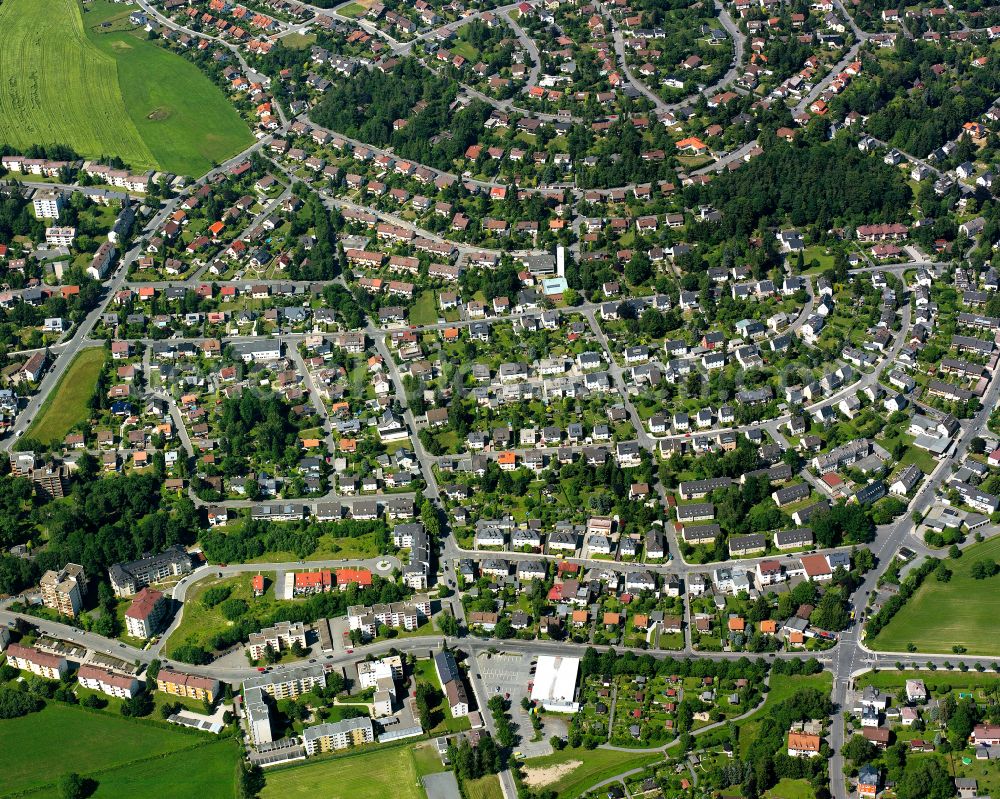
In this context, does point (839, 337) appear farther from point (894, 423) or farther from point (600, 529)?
point (600, 529)

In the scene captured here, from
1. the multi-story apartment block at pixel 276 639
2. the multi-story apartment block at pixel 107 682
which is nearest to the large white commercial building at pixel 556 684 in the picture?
the multi-story apartment block at pixel 276 639

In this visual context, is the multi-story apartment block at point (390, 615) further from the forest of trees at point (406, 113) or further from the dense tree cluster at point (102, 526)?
the forest of trees at point (406, 113)

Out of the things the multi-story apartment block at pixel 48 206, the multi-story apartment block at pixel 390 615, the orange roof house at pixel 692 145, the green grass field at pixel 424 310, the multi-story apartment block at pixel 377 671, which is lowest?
the multi-story apartment block at pixel 377 671

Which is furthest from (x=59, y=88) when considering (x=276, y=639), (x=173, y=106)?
(x=276, y=639)

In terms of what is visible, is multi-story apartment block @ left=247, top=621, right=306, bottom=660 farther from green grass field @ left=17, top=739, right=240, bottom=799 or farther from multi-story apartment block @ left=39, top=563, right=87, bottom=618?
multi-story apartment block @ left=39, top=563, right=87, bottom=618

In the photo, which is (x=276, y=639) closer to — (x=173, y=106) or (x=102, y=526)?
(x=102, y=526)

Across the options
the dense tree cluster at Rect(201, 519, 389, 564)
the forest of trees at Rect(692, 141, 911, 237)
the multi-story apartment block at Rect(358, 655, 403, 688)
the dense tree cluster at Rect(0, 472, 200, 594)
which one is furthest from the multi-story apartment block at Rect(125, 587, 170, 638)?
the forest of trees at Rect(692, 141, 911, 237)
